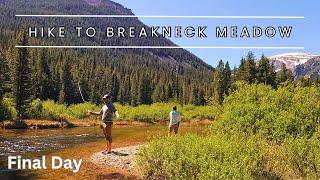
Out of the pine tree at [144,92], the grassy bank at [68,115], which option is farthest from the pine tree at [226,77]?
the pine tree at [144,92]

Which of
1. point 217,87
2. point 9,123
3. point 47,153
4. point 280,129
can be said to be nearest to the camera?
point 280,129

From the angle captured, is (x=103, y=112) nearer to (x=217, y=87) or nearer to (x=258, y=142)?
(x=258, y=142)

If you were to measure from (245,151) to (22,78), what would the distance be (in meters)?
48.5

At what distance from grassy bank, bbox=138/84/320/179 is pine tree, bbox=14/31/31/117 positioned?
40.9 metres

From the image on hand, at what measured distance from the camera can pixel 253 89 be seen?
24.9 meters

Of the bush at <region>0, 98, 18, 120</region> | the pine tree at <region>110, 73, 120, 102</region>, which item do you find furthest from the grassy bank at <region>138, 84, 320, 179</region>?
the pine tree at <region>110, 73, 120, 102</region>

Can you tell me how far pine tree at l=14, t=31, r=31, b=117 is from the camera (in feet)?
190

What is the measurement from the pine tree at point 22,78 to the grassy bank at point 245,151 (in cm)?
4088

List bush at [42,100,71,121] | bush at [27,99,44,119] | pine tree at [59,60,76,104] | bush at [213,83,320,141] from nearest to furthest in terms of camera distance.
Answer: bush at [213,83,320,141] → bush at [27,99,44,119] → bush at [42,100,71,121] → pine tree at [59,60,76,104]

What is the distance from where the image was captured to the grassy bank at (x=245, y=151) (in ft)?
41.9

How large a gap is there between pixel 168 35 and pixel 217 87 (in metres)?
81.6

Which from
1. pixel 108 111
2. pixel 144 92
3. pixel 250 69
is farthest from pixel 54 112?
pixel 144 92

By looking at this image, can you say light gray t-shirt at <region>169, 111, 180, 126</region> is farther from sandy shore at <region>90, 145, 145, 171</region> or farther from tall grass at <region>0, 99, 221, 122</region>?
tall grass at <region>0, 99, 221, 122</region>

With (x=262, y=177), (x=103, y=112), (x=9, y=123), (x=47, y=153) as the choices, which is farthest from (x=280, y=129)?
(x=9, y=123)
